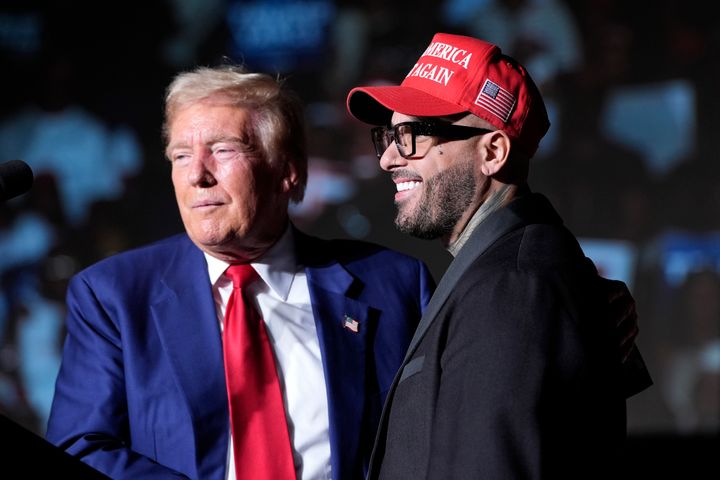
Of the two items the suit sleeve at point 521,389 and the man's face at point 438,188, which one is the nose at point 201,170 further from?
the suit sleeve at point 521,389

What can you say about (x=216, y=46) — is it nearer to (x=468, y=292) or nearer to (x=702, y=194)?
(x=702, y=194)

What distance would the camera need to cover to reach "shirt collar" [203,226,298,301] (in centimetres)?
211

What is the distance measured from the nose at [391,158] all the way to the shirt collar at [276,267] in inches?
16.1

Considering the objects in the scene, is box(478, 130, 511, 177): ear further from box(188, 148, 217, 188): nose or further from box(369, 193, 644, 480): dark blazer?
box(188, 148, 217, 188): nose

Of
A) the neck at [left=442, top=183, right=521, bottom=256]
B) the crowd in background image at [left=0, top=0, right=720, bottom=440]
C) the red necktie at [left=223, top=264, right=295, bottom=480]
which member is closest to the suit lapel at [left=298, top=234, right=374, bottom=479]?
the red necktie at [left=223, top=264, right=295, bottom=480]

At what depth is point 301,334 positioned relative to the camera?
207cm

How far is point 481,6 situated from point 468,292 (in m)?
2.75

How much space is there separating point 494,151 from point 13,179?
0.83 m

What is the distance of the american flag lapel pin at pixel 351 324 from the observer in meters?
2.09

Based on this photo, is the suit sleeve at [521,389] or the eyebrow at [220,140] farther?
the eyebrow at [220,140]

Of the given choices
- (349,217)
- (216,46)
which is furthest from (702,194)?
(216,46)

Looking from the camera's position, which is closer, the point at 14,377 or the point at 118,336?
the point at 118,336

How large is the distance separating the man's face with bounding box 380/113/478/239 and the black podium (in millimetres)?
761

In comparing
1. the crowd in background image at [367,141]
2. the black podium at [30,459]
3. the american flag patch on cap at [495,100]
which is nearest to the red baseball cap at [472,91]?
the american flag patch on cap at [495,100]
